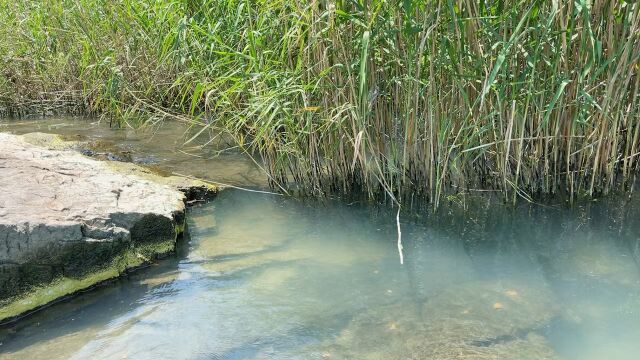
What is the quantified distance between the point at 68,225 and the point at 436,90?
1.94 meters

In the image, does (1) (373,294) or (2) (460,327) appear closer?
(2) (460,327)

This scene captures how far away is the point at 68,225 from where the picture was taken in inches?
109

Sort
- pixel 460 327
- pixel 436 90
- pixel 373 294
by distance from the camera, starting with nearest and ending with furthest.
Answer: pixel 460 327, pixel 373 294, pixel 436 90

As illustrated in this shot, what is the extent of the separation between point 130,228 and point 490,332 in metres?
1.72

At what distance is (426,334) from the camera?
95.6 inches

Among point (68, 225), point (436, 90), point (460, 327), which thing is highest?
point (436, 90)

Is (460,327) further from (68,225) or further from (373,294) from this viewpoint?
(68,225)

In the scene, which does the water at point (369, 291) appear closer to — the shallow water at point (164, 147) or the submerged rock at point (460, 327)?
the submerged rock at point (460, 327)

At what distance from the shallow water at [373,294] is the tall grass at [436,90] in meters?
0.26

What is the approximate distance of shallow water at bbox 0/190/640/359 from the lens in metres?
2.37

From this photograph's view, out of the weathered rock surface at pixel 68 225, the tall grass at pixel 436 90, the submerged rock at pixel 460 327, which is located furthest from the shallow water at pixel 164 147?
the submerged rock at pixel 460 327

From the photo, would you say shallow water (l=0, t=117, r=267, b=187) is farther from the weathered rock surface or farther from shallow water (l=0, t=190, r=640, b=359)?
the weathered rock surface

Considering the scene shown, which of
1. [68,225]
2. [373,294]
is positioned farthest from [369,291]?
[68,225]

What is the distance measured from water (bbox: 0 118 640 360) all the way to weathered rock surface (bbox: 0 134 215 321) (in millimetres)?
100
